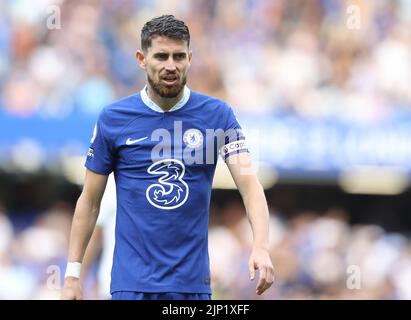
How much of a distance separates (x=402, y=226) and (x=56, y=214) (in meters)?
5.50

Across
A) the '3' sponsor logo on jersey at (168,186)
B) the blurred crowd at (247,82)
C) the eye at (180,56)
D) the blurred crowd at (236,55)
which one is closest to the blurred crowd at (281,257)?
the blurred crowd at (247,82)

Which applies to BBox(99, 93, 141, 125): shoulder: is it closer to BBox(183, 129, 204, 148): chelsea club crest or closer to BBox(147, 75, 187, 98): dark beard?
BBox(147, 75, 187, 98): dark beard

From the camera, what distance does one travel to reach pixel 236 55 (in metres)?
14.9

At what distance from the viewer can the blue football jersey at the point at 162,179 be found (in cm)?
566

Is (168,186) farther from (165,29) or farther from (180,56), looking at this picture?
(165,29)

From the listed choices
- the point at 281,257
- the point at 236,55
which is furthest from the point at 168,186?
the point at 236,55

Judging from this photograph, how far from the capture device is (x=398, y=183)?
51.5ft

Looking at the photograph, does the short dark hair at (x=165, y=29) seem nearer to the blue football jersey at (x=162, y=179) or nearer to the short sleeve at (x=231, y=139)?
the blue football jersey at (x=162, y=179)

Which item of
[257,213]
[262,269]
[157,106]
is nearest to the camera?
[262,269]

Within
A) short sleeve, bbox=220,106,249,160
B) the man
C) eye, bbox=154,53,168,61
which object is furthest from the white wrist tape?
eye, bbox=154,53,168,61

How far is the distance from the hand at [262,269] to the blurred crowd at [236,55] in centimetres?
853

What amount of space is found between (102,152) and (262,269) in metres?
1.18
